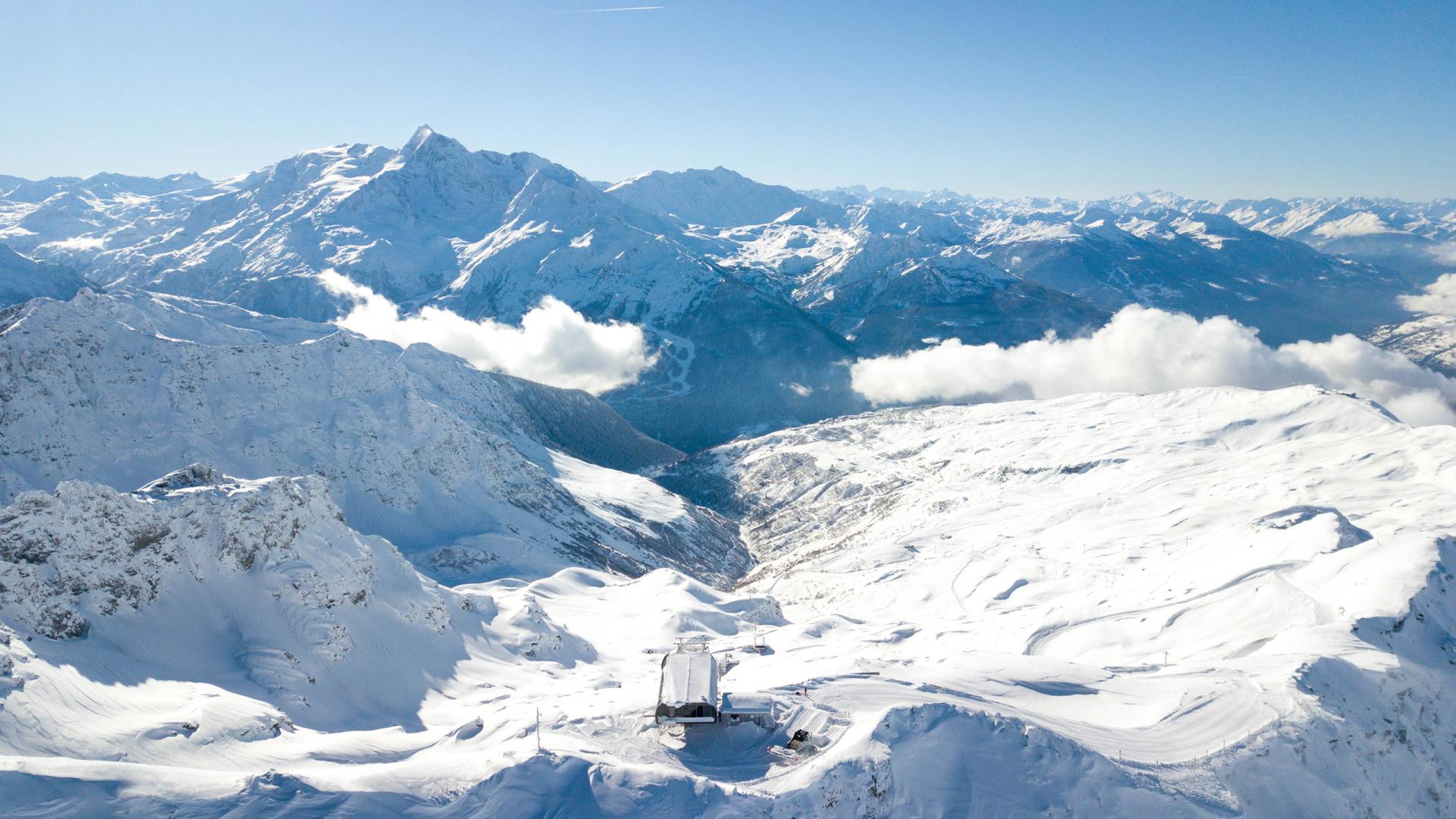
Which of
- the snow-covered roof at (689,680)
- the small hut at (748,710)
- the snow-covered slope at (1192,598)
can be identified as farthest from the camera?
the snow-covered slope at (1192,598)

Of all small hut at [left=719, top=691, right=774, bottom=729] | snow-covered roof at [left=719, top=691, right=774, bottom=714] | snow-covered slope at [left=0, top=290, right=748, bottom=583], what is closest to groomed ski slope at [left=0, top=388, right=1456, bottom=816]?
small hut at [left=719, top=691, right=774, bottom=729]

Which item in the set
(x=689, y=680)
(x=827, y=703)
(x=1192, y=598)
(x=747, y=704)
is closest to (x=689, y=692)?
(x=689, y=680)

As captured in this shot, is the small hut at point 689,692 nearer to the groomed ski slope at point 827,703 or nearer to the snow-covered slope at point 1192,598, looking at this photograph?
the groomed ski slope at point 827,703

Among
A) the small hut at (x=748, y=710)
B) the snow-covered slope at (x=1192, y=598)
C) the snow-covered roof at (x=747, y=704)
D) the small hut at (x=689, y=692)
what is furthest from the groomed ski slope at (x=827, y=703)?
the small hut at (x=689, y=692)

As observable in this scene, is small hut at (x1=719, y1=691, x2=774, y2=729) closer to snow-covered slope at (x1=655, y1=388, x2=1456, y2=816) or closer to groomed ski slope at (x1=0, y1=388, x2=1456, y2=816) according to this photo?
groomed ski slope at (x1=0, y1=388, x2=1456, y2=816)

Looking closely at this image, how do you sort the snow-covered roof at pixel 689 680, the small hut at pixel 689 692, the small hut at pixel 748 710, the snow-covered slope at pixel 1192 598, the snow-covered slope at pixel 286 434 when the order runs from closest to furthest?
the small hut at pixel 689 692, the small hut at pixel 748 710, the snow-covered roof at pixel 689 680, the snow-covered slope at pixel 1192 598, the snow-covered slope at pixel 286 434

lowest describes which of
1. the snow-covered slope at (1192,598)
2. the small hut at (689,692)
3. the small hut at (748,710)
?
the snow-covered slope at (1192,598)

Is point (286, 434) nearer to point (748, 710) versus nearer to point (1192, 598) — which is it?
point (748, 710)
